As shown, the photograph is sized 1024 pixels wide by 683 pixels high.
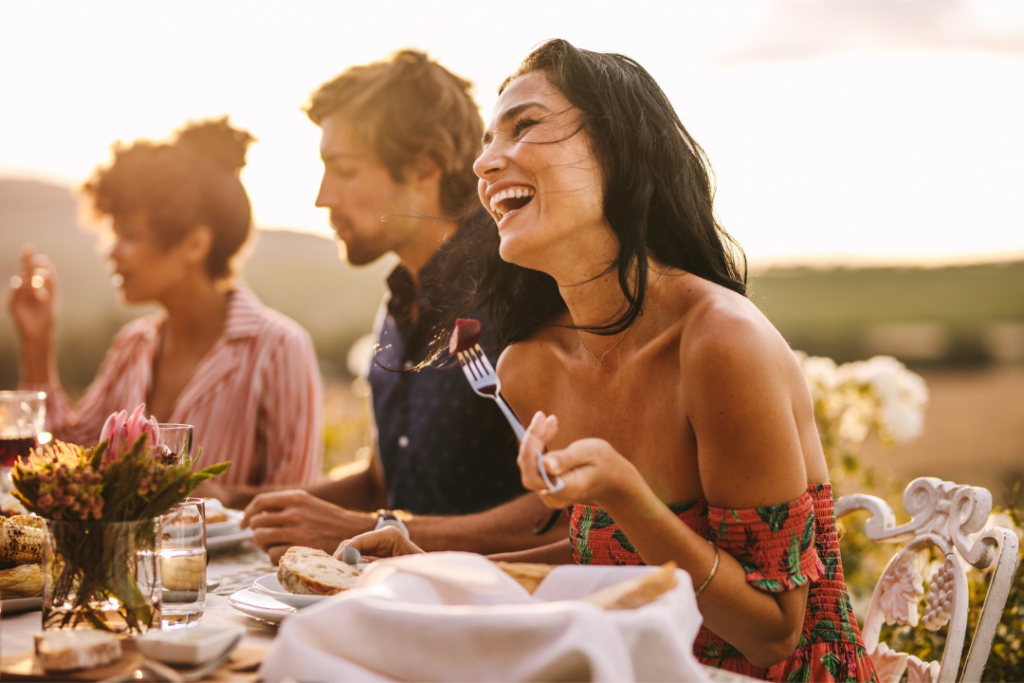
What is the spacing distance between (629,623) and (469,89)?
7.91ft

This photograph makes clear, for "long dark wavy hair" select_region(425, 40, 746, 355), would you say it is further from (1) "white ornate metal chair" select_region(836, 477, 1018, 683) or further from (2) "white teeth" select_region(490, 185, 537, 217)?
(1) "white ornate metal chair" select_region(836, 477, 1018, 683)

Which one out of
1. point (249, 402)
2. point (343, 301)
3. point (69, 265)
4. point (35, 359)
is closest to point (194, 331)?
point (249, 402)

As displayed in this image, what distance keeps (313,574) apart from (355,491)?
1442 millimetres

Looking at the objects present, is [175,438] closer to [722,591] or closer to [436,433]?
[722,591]

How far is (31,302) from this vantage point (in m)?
3.37

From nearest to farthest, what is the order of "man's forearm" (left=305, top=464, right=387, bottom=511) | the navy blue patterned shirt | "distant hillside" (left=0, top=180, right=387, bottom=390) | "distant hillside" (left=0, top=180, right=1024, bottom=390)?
the navy blue patterned shirt, "man's forearm" (left=305, top=464, right=387, bottom=511), "distant hillside" (left=0, top=180, right=387, bottom=390), "distant hillside" (left=0, top=180, right=1024, bottom=390)

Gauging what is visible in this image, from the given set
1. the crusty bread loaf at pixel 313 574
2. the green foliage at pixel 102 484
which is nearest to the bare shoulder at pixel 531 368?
the crusty bread loaf at pixel 313 574

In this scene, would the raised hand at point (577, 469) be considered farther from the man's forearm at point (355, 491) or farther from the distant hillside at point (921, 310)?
the distant hillside at point (921, 310)

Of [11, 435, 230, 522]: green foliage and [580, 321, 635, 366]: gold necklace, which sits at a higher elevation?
[580, 321, 635, 366]: gold necklace

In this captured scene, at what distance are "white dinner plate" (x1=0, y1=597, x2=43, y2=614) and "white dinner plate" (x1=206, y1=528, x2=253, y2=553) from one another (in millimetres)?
503

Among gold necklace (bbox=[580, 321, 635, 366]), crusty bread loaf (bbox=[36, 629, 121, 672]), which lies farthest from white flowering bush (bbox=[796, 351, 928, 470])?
crusty bread loaf (bbox=[36, 629, 121, 672])

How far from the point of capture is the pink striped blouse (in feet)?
11.0

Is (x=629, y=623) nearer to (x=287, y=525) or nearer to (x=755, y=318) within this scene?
(x=755, y=318)

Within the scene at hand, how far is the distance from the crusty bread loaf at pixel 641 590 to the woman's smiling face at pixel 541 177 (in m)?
0.75
